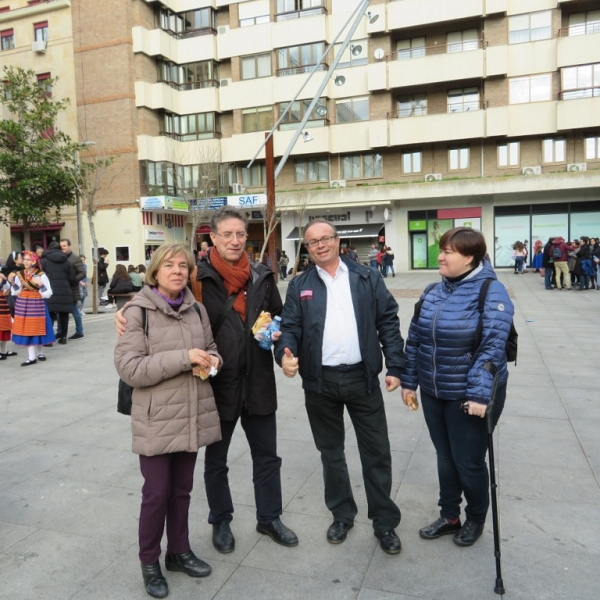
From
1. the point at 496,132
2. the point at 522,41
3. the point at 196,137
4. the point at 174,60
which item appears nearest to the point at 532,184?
the point at 496,132

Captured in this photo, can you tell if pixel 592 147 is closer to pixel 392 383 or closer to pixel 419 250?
pixel 419 250

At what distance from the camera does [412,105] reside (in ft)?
101

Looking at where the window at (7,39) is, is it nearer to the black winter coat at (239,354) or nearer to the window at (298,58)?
the window at (298,58)

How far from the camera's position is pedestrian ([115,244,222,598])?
8.65 ft

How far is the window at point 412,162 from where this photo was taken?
3097cm

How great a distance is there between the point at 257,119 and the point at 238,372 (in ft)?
105

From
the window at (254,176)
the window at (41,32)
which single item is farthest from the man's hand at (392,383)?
the window at (41,32)

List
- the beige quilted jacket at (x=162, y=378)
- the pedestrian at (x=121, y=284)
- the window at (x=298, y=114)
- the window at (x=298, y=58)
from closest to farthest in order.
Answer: the beige quilted jacket at (x=162, y=378) → the pedestrian at (x=121, y=284) → the window at (x=298, y=58) → the window at (x=298, y=114)

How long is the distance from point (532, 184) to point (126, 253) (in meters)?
23.2

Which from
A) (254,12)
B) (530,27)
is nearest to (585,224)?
(530,27)

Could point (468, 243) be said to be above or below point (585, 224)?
below

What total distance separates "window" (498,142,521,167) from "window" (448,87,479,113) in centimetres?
264

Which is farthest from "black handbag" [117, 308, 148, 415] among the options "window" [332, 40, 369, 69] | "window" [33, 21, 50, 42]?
"window" [33, 21, 50, 42]

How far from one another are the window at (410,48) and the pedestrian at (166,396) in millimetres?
30845
